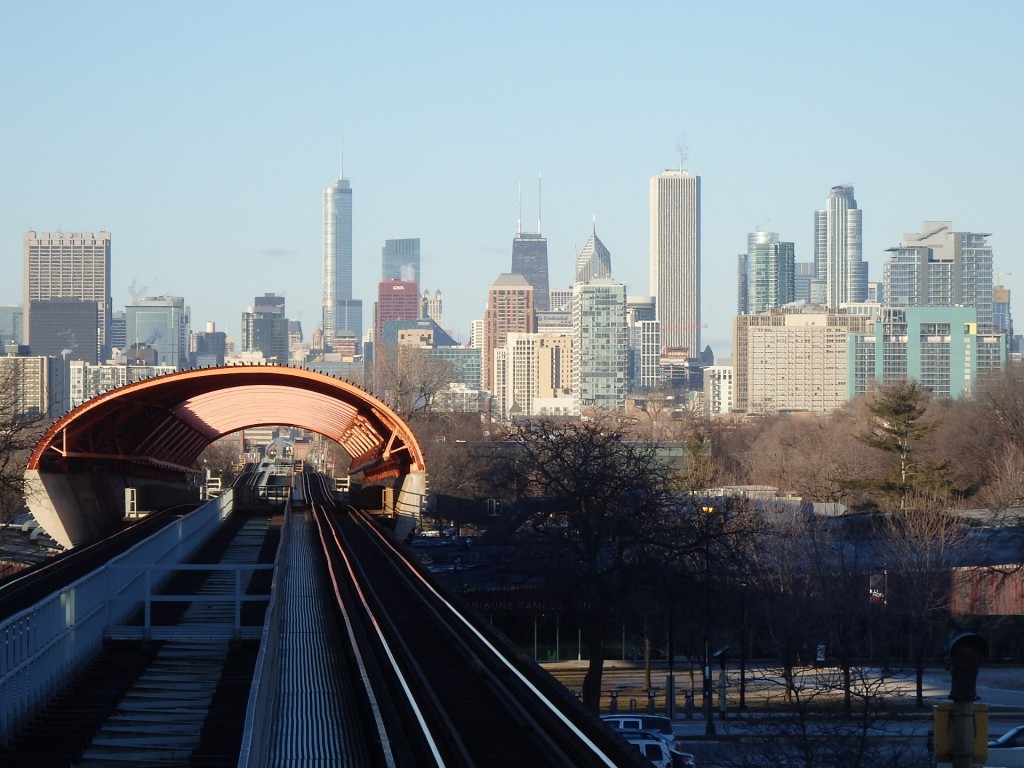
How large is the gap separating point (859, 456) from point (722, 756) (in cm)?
5516

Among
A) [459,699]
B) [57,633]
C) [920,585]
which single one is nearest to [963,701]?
[459,699]

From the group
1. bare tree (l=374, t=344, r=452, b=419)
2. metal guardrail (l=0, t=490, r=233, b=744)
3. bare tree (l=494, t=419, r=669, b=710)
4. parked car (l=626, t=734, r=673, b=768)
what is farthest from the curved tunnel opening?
parked car (l=626, t=734, r=673, b=768)

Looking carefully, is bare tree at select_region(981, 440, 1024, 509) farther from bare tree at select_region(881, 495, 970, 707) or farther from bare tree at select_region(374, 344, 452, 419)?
bare tree at select_region(374, 344, 452, 419)

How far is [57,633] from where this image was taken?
571 inches

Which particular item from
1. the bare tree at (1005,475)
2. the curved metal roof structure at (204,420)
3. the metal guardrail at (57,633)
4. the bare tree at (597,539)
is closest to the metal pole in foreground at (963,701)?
the metal guardrail at (57,633)

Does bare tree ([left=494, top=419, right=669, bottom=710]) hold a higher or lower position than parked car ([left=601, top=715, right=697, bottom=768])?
higher

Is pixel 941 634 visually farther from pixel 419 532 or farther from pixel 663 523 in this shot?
pixel 419 532

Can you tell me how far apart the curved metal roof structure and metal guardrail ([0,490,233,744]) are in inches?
881

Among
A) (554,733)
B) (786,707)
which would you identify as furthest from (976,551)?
(554,733)

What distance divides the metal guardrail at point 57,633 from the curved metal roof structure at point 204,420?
2237cm

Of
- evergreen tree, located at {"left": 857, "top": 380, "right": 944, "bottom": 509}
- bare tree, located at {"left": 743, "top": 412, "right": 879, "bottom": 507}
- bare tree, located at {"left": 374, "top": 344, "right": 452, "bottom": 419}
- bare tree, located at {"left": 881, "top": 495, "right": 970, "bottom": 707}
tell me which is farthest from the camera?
bare tree, located at {"left": 374, "top": 344, "right": 452, "bottom": 419}

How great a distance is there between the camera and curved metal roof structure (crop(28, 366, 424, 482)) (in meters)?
43.4

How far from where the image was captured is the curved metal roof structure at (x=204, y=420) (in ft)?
143

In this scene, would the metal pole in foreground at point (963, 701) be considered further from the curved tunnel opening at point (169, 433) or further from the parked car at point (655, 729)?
the curved tunnel opening at point (169, 433)
